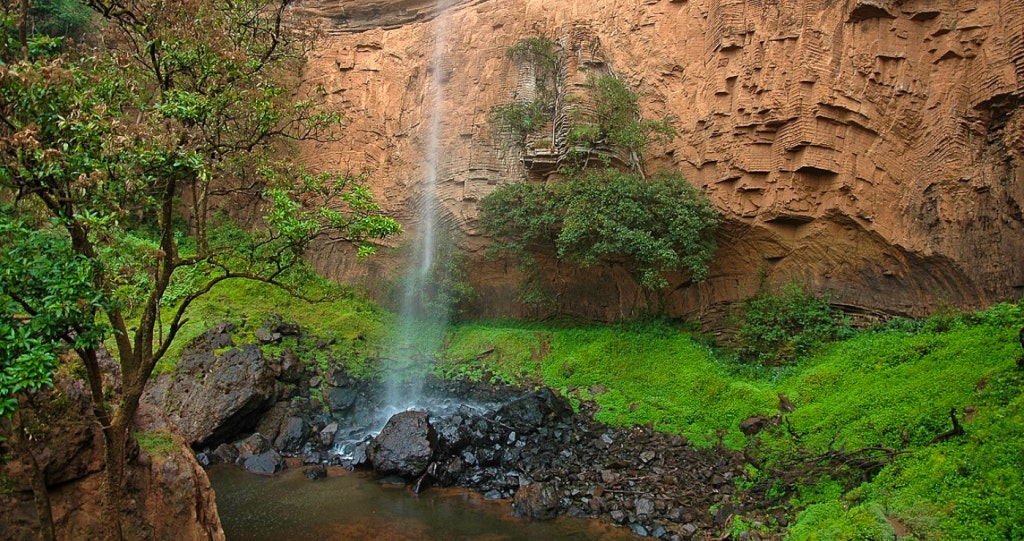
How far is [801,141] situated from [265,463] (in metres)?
15.4

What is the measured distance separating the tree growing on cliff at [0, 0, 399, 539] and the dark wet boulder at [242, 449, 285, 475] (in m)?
6.17

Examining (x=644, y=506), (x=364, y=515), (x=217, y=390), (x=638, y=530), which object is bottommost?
(x=364, y=515)

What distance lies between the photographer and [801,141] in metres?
15.6

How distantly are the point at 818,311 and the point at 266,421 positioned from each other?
1431 cm

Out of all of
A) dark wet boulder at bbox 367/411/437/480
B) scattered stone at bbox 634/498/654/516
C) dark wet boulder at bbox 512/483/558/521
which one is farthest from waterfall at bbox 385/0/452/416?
scattered stone at bbox 634/498/654/516

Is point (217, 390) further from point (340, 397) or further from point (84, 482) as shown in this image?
point (84, 482)

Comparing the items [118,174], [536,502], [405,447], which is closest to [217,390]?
[405,447]

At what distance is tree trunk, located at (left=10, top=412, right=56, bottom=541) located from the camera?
501cm

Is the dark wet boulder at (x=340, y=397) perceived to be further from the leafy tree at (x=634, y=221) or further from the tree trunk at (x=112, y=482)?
the tree trunk at (x=112, y=482)

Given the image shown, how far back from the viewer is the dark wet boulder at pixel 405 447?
1201 cm

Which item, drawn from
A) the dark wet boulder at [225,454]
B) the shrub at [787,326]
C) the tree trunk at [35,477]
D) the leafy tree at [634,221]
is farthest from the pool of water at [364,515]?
the leafy tree at [634,221]

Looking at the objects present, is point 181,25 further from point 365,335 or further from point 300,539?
point 365,335

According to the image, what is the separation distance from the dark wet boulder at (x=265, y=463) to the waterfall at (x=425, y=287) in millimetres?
4523

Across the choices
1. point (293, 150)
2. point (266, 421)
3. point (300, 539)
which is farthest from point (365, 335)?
point (293, 150)
